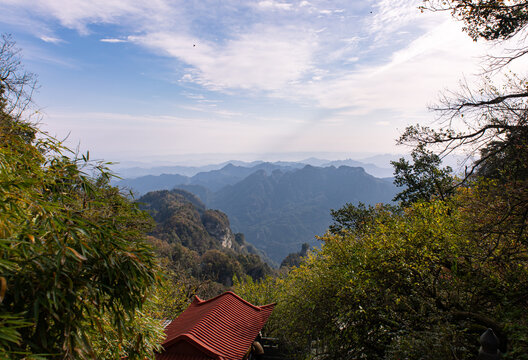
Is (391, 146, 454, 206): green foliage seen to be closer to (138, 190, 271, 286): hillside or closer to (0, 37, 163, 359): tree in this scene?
(0, 37, 163, 359): tree

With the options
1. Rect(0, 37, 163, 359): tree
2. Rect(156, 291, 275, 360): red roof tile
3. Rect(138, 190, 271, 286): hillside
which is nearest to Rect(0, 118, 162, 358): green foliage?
Rect(0, 37, 163, 359): tree

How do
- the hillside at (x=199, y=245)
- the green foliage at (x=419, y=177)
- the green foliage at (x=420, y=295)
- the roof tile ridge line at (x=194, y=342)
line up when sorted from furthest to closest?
the hillside at (x=199, y=245), the green foliage at (x=419, y=177), the roof tile ridge line at (x=194, y=342), the green foliage at (x=420, y=295)

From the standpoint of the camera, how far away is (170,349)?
25.7ft

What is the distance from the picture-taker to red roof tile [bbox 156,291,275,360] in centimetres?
777

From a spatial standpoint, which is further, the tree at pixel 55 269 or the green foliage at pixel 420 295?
the green foliage at pixel 420 295

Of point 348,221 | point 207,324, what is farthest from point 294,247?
point 207,324

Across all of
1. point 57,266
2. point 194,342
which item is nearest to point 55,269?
point 57,266

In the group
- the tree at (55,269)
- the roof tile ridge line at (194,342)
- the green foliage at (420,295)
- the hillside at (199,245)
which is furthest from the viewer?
the hillside at (199,245)

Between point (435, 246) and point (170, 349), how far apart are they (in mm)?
7872

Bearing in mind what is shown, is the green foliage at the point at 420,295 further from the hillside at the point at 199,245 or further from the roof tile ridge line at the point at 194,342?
the hillside at the point at 199,245

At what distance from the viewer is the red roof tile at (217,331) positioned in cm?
777

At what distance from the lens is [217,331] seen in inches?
359

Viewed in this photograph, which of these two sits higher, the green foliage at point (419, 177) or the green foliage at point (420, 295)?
the green foliage at point (419, 177)

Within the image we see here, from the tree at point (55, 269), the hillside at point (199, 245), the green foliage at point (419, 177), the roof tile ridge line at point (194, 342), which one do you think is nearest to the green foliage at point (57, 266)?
the tree at point (55, 269)
